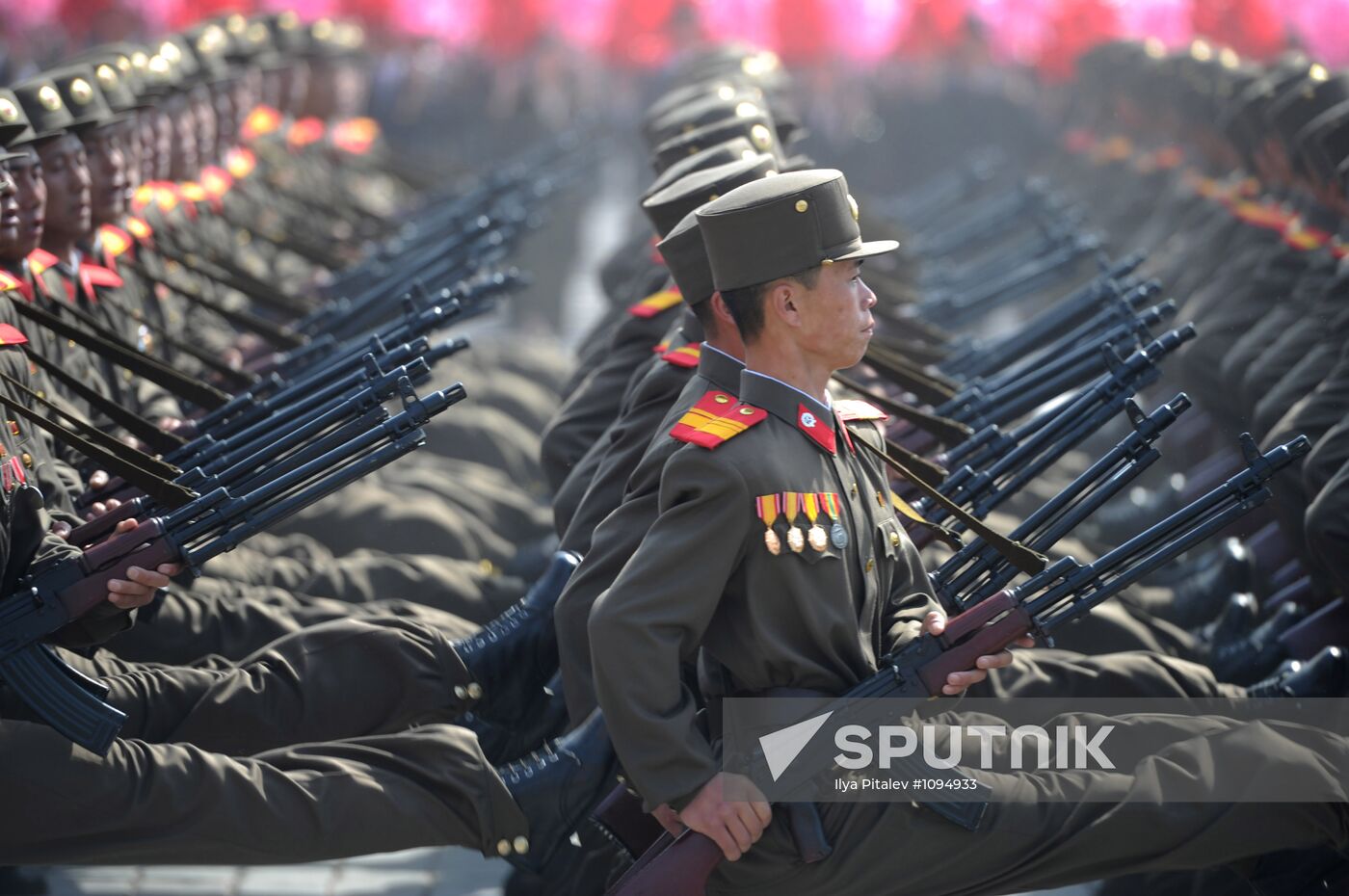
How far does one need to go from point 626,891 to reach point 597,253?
1253 cm

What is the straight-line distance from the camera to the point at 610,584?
370 centimetres

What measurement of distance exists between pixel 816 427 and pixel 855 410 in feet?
0.95

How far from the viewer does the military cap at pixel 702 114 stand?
572 cm

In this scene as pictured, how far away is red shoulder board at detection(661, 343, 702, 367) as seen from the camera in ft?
13.8

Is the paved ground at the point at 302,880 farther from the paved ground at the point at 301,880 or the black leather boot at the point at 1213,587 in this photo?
the black leather boot at the point at 1213,587

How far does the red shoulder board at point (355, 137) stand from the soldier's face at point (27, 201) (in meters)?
6.73

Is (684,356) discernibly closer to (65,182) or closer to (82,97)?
(65,182)

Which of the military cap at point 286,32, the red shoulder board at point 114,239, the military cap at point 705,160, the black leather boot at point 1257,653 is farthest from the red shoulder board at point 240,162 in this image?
the black leather boot at point 1257,653

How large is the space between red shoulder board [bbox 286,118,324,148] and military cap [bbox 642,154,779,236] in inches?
263

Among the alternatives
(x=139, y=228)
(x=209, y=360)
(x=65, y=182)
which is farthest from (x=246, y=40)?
(x=209, y=360)

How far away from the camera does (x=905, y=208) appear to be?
11906mm

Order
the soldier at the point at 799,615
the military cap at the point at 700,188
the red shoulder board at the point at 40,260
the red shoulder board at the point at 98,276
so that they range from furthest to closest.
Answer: the red shoulder board at the point at 98,276 < the red shoulder board at the point at 40,260 < the military cap at the point at 700,188 < the soldier at the point at 799,615

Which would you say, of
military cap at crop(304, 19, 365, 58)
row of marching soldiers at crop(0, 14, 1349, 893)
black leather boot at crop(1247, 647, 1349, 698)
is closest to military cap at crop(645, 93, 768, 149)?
row of marching soldiers at crop(0, 14, 1349, 893)

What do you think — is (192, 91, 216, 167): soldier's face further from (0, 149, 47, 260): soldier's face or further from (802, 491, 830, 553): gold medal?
(802, 491, 830, 553): gold medal
